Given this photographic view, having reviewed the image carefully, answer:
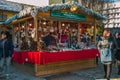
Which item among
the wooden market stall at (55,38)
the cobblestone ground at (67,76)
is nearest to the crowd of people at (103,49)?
Answer: the cobblestone ground at (67,76)

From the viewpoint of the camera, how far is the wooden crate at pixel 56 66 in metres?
10.8

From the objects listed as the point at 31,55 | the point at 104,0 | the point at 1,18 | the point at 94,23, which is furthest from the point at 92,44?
the point at 104,0

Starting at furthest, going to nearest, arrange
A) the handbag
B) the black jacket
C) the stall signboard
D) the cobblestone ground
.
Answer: the stall signboard < the cobblestone ground < the black jacket < the handbag

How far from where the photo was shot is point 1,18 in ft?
62.4

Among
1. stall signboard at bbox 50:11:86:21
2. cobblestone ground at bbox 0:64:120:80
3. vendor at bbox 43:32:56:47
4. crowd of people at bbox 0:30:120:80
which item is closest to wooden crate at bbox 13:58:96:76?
cobblestone ground at bbox 0:64:120:80

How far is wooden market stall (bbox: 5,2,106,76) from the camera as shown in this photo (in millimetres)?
10836

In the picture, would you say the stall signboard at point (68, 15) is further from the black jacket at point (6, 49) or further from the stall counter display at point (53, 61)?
the black jacket at point (6, 49)

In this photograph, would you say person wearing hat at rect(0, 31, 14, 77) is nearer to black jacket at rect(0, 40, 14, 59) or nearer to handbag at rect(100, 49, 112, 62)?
black jacket at rect(0, 40, 14, 59)

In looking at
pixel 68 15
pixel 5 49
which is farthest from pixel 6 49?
pixel 68 15

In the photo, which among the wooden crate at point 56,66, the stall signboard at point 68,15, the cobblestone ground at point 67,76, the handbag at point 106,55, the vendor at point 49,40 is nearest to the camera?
the handbag at point 106,55

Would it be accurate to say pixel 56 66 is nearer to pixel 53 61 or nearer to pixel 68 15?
pixel 53 61

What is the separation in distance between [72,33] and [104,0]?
26.7 metres

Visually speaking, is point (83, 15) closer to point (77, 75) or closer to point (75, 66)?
point (75, 66)

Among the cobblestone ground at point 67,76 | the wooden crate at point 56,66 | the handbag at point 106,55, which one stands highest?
the handbag at point 106,55
